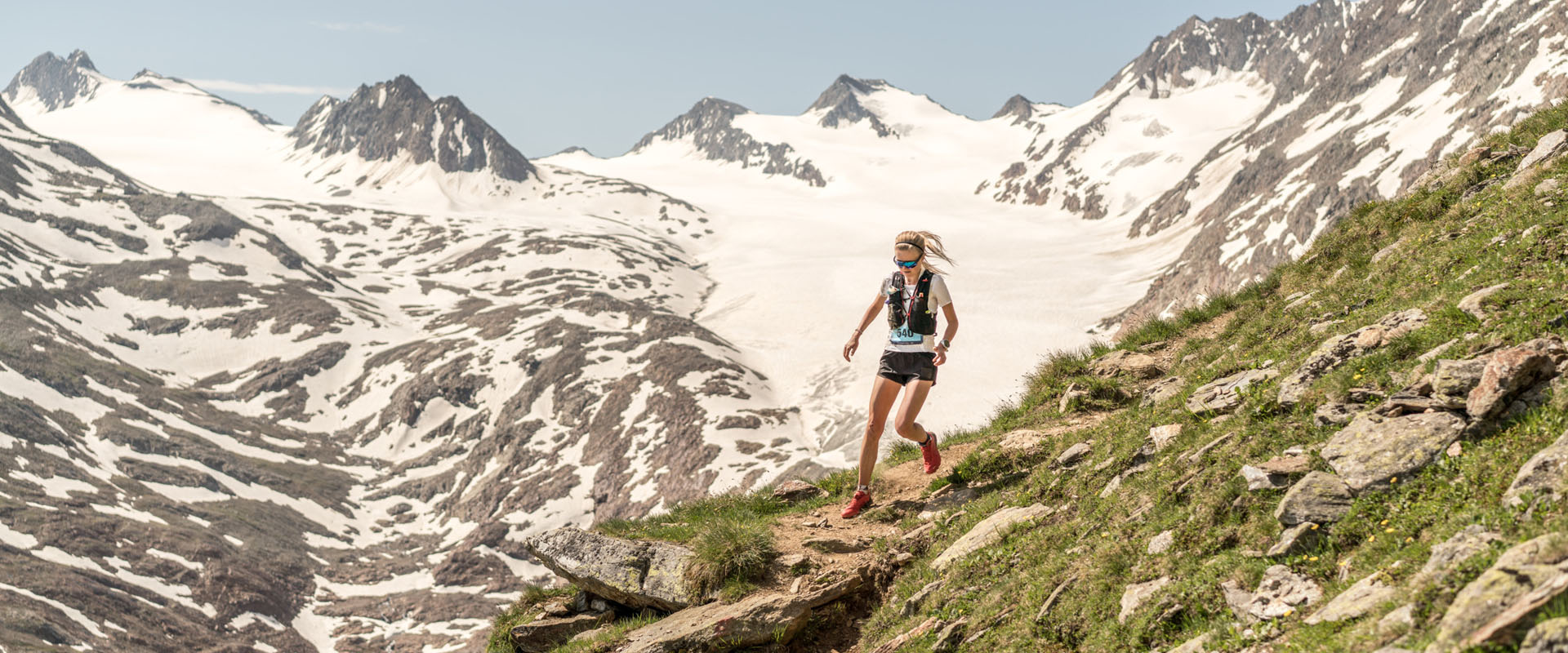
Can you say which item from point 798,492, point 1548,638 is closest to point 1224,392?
point 1548,638

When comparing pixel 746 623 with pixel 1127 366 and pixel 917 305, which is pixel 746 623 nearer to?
pixel 917 305

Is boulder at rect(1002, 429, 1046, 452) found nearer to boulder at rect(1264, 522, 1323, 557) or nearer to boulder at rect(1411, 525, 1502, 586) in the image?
boulder at rect(1264, 522, 1323, 557)

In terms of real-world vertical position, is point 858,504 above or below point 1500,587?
below

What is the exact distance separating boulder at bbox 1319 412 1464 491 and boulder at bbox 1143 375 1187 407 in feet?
13.4

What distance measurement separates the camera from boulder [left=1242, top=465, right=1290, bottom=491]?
7410 millimetres

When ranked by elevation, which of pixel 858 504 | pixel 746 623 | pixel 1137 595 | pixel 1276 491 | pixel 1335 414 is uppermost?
pixel 1335 414

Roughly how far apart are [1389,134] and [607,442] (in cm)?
10356

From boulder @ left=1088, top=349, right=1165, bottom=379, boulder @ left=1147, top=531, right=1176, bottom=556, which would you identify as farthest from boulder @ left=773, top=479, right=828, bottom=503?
boulder @ left=1147, top=531, right=1176, bottom=556

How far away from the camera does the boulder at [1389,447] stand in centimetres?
662

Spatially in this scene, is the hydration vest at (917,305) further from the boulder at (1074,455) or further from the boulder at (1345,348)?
the boulder at (1345,348)

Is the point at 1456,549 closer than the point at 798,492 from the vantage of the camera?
Yes

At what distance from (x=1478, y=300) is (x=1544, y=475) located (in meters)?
3.42

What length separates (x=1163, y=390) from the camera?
1238 cm

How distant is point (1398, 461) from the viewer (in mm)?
6684
